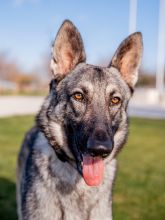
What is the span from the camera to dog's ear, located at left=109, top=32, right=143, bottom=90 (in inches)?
169

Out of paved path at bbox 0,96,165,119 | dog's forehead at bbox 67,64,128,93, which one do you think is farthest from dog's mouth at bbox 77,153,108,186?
paved path at bbox 0,96,165,119

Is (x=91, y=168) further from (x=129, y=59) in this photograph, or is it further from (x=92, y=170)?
(x=129, y=59)

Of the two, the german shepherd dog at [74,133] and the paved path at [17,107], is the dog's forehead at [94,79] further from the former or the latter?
the paved path at [17,107]

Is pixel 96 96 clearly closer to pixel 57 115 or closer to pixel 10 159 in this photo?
pixel 57 115

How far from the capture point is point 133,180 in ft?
26.4

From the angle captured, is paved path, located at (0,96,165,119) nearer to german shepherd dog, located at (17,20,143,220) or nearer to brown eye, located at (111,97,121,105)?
german shepherd dog, located at (17,20,143,220)

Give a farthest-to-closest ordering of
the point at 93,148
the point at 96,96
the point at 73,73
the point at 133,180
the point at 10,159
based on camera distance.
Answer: the point at 10,159 < the point at 133,180 < the point at 73,73 < the point at 96,96 < the point at 93,148

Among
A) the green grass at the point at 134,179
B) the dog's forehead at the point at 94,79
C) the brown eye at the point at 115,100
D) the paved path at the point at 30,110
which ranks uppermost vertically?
the dog's forehead at the point at 94,79

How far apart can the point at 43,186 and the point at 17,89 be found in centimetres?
5958

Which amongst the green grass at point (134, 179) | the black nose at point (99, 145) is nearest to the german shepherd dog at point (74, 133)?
the black nose at point (99, 145)

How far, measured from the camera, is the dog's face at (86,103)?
11.9 feet

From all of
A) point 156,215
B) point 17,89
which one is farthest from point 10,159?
point 17,89

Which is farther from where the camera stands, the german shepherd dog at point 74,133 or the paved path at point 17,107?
the paved path at point 17,107

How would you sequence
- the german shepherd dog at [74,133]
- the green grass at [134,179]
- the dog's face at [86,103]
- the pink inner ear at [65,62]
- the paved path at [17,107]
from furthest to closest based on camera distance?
the paved path at [17,107]
the green grass at [134,179]
the pink inner ear at [65,62]
the german shepherd dog at [74,133]
the dog's face at [86,103]
